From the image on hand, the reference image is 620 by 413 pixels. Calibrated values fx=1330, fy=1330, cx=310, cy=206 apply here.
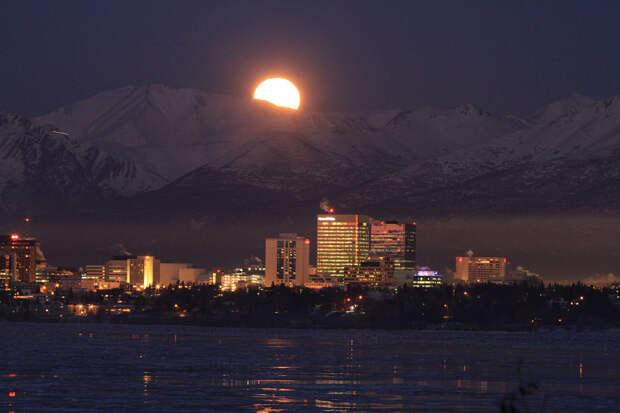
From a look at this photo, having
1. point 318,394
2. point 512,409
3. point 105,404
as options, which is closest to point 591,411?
point 318,394

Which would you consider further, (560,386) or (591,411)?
(560,386)

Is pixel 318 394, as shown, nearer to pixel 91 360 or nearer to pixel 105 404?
pixel 105 404

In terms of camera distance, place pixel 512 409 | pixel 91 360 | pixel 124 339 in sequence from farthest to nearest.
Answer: pixel 124 339 < pixel 91 360 < pixel 512 409

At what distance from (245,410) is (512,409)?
43834 millimetres

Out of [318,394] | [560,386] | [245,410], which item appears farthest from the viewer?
[560,386]

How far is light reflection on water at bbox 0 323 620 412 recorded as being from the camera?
300 ft

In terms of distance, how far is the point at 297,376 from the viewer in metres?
113

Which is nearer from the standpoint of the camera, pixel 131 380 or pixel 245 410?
pixel 245 410

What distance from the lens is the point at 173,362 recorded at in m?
129

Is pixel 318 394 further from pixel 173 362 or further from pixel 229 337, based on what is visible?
pixel 229 337

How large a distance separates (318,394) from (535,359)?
49.0 m

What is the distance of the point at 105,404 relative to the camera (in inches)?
3526

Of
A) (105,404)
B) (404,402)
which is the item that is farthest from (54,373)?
(404,402)

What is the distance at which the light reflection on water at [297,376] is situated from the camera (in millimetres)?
91312
